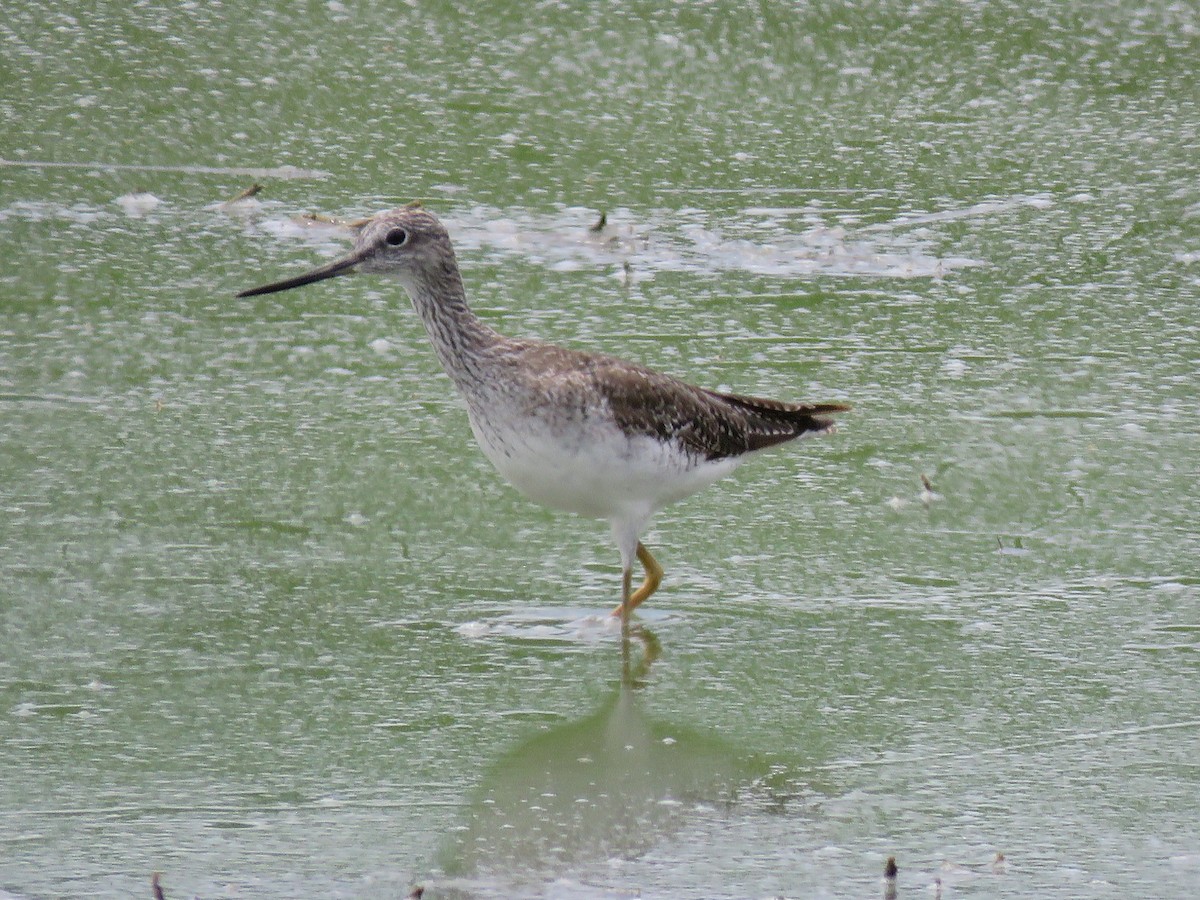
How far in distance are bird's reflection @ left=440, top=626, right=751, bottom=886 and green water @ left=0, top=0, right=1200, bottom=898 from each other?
15 millimetres

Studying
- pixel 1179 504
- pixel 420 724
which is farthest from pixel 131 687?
pixel 1179 504

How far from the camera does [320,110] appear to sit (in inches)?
347

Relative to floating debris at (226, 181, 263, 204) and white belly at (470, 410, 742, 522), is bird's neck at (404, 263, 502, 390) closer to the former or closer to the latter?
white belly at (470, 410, 742, 522)

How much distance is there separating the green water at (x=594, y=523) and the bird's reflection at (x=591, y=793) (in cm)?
2

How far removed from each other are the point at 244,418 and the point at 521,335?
1.08 metres

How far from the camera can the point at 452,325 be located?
5.49m

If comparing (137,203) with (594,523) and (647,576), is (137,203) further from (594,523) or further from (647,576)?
(647,576)

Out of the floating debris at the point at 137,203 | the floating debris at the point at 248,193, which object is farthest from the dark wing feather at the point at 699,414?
the floating debris at the point at 137,203

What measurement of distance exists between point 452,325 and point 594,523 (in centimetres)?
102

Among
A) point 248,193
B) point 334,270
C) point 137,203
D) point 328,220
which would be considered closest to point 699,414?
point 334,270

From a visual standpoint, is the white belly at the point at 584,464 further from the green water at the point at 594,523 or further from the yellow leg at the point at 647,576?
the green water at the point at 594,523

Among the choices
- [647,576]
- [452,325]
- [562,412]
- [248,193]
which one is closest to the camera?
[562,412]

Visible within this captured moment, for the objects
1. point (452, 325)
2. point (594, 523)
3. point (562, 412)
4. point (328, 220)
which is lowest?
point (594, 523)

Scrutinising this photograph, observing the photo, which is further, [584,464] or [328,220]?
[328,220]
